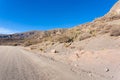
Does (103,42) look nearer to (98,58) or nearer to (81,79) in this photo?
(98,58)

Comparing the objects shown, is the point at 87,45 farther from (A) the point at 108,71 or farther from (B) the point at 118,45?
(A) the point at 108,71

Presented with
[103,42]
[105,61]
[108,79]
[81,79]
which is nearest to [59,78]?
[81,79]

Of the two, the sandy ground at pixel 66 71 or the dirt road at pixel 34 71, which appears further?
the sandy ground at pixel 66 71

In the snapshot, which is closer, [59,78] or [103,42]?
[59,78]

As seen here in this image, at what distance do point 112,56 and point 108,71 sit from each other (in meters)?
3.50

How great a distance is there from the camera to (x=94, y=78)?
34.0 feet

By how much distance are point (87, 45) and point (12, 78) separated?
18158 millimetres

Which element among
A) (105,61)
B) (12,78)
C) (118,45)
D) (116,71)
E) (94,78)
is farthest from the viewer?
(118,45)

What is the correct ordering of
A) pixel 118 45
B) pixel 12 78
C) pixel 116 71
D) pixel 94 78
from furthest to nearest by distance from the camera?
pixel 118 45 < pixel 116 71 < pixel 94 78 < pixel 12 78

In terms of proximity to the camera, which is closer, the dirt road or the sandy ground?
the dirt road

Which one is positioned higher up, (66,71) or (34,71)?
(34,71)

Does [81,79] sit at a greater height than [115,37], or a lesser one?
lesser

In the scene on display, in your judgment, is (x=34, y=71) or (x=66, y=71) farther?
(x=66, y=71)

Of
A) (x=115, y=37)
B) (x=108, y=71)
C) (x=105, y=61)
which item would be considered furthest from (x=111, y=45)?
(x=108, y=71)
